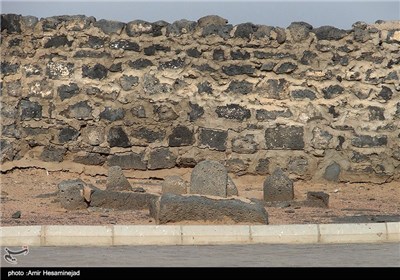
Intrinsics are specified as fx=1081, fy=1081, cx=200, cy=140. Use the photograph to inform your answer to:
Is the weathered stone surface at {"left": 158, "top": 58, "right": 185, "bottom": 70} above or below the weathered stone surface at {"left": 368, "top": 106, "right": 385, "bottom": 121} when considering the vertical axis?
above

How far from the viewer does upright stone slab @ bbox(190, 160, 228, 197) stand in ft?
39.5

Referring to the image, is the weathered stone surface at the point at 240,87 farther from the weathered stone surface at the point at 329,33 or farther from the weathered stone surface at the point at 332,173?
the weathered stone surface at the point at 332,173

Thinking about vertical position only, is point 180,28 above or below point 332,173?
above

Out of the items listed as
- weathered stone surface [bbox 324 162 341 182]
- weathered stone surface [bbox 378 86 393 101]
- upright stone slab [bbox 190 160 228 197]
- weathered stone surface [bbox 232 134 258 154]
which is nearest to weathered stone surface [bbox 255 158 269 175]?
weathered stone surface [bbox 232 134 258 154]

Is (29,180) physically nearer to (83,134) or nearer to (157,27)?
(83,134)

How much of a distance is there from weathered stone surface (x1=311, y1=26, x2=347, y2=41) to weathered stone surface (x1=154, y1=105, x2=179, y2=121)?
7.40 feet

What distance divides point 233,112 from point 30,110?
281cm

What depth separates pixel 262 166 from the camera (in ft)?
48.8

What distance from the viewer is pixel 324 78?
14906 mm

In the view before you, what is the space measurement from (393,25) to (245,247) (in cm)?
643

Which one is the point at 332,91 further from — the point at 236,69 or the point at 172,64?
the point at 172,64

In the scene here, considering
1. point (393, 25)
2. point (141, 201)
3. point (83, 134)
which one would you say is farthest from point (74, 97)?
point (393, 25)

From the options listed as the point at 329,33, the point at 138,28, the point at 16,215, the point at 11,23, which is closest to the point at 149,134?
the point at 138,28

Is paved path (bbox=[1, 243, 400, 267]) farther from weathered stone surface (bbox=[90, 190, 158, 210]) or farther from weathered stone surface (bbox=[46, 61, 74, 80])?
weathered stone surface (bbox=[46, 61, 74, 80])
